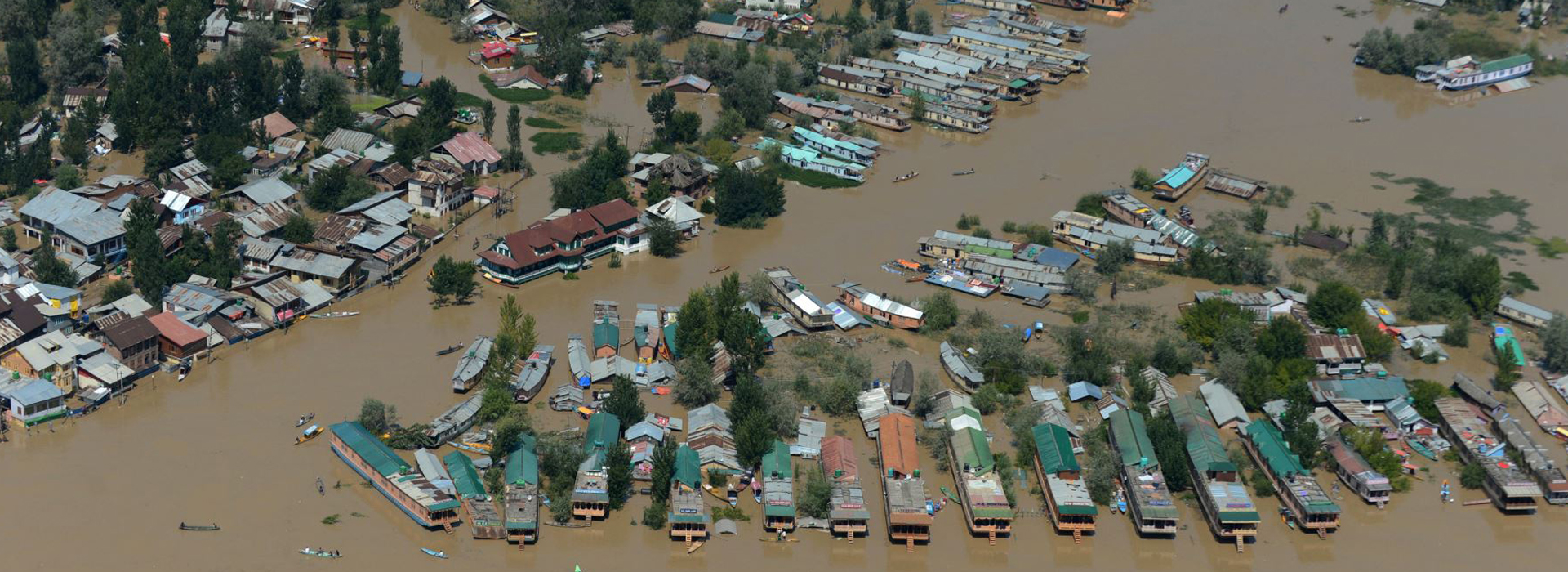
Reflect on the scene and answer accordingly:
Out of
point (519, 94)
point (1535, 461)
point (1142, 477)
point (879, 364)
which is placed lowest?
point (519, 94)

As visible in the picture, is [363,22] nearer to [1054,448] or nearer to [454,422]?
[454,422]

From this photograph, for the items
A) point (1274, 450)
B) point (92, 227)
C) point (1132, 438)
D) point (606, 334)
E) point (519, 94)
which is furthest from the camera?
point (519, 94)

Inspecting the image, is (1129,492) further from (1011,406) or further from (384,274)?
(384,274)

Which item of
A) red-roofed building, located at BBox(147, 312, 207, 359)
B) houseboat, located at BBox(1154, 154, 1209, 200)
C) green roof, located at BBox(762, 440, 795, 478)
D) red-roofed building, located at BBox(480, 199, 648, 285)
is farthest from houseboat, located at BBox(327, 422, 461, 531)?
houseboat, located at BBox(1154, 154, 1209, 200)

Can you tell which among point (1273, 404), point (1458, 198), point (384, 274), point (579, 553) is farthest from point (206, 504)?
point (1458, 198)

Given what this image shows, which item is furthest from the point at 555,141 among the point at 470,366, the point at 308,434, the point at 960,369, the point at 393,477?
the point at 393,477

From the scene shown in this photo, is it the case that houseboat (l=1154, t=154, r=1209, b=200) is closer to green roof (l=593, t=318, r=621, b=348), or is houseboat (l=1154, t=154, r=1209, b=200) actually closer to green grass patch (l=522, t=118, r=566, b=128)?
green roof (l=593, t=318, r=621, b=348)

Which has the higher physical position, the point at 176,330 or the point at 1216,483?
the point at 1216,483
